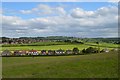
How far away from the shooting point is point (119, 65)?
2248 cm

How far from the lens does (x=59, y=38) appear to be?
113625 mm

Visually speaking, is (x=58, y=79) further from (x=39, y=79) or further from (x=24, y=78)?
(x=24, y=78)

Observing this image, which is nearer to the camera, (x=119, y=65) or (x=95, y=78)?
(x=95, y=78)

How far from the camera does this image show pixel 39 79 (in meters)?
18.0

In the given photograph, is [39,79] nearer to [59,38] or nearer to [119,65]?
[119,65]

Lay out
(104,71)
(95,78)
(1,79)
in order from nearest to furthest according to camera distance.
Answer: (95,78) < (1,79) < (104,71)

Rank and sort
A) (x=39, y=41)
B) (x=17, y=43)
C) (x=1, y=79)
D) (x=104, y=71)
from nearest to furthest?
1. (x=1, y=79)
2. (x=104, y=71)
3. (x=17, y=43)
4. (x=39, y=41)

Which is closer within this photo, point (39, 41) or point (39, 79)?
point (39, 79)

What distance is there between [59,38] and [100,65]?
90033 millimetres

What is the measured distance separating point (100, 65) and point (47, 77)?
719 centimetres

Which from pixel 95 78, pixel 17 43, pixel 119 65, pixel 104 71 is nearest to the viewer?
pixel 95 78

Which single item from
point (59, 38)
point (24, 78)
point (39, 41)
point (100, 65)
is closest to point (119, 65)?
point (100, 65)

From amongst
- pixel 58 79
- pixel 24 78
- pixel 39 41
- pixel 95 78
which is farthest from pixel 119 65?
pixel 39 41

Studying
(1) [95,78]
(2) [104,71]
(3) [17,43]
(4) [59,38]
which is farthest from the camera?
(4) [59,38]
